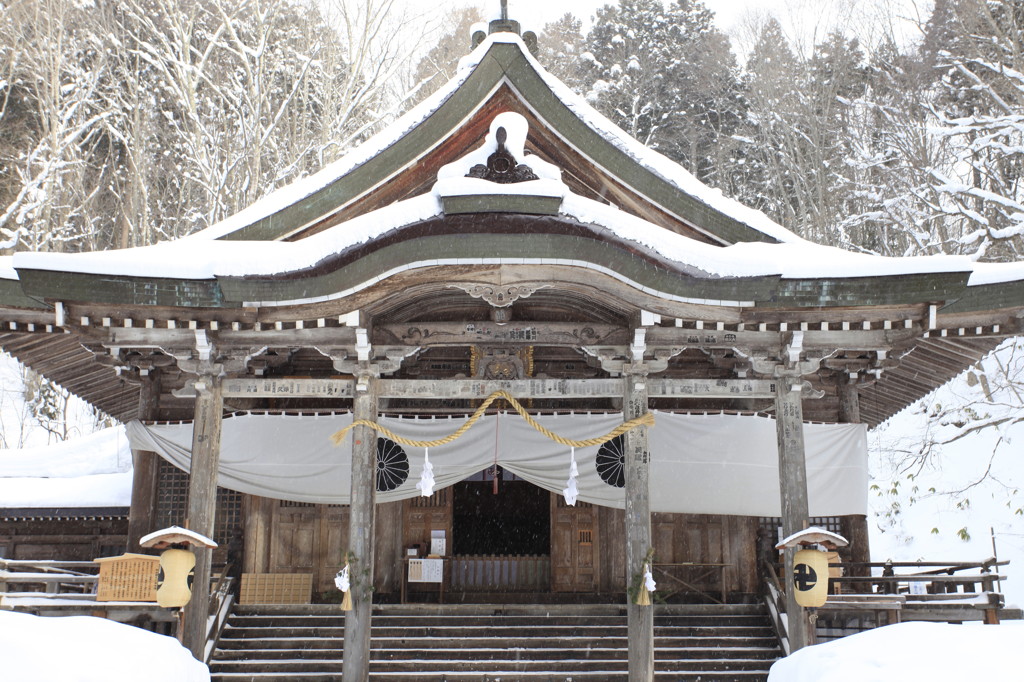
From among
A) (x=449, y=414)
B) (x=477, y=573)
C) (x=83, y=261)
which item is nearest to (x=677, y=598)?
(x=477, y=573)

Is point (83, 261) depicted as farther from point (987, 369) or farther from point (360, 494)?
point (987, 369)

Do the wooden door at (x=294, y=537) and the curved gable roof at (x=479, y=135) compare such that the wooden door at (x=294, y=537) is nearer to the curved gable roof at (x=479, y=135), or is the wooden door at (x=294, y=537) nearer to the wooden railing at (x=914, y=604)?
the curved gable roof at (x=479, y=135)

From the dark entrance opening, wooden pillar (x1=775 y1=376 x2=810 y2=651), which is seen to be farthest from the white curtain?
the dark entrance opening

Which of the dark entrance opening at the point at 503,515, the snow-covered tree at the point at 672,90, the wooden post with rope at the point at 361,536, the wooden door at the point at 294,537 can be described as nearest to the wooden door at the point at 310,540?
the wooden door at the point at 294,537

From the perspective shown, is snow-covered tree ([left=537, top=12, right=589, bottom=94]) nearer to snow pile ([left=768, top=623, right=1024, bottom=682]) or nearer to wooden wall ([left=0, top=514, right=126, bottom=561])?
wooden wall ([left=0, top=514, right=126, bottom=561])

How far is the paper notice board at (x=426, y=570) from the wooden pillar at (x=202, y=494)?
401 cm

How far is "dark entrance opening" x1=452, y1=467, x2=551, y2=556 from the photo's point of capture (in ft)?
61.4

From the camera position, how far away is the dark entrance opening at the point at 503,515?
→ 18703 millimetres

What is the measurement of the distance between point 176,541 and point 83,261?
9.81 ft

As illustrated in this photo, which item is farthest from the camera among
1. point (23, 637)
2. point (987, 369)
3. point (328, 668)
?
point (987, 369)

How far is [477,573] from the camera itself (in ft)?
46.6

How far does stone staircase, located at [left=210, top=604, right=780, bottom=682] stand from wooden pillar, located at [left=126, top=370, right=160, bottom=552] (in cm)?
222

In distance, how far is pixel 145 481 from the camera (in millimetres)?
13242

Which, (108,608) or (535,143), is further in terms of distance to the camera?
(535,143)
